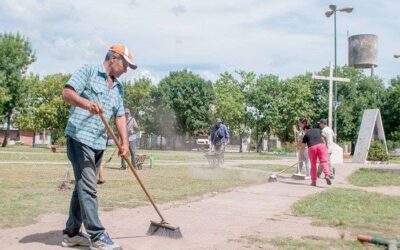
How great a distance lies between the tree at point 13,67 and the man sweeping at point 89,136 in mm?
47354

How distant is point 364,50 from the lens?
2239 inches

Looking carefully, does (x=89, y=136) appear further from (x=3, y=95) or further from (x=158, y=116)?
(x=158, y=116)

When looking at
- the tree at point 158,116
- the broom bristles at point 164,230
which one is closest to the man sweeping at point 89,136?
the broom bristles at point 164,230

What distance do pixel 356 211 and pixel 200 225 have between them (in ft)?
9.83

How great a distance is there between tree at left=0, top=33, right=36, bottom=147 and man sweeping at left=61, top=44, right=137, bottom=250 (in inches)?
1864

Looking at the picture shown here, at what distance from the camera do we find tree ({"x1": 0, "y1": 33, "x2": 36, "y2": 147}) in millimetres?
50312

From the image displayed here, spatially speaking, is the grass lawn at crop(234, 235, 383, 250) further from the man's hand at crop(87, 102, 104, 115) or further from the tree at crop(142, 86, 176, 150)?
the tree at crop(142, 86, 176, 150)

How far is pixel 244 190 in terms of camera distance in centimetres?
1078

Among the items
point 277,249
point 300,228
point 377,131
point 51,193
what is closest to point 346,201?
point 300,228

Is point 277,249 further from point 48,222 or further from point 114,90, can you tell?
point 48,222

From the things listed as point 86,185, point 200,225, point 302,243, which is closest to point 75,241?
point 86,185

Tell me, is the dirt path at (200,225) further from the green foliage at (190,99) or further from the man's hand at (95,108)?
the green foliage at (190,99)

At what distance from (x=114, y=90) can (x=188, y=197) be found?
4404 mm

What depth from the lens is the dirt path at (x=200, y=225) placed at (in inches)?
208
